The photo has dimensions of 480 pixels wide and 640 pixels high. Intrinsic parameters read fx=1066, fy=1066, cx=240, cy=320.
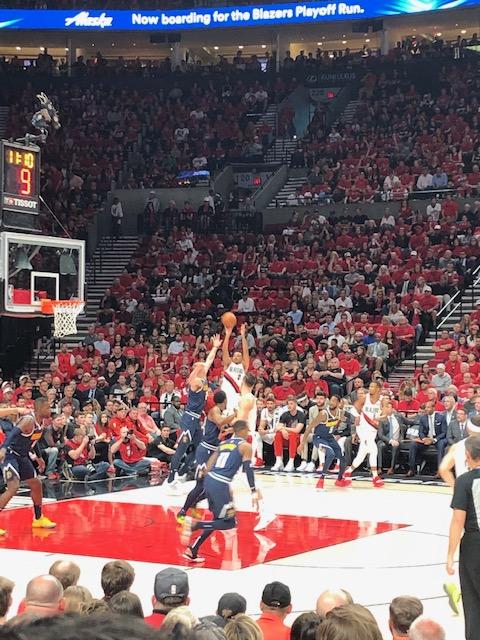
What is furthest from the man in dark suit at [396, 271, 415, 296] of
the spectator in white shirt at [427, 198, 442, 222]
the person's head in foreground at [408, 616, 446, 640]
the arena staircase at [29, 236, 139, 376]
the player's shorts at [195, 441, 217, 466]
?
the person's head in foreground at [408, 616, 446, 640]

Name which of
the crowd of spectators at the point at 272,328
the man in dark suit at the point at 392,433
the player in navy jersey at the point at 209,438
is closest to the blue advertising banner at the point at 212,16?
the crowd of spectators at the point at 272,328

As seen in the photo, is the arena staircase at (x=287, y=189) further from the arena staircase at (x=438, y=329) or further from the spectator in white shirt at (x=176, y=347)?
the spectator in white shirt at (x=176, y=347)

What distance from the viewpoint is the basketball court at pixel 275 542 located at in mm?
9266

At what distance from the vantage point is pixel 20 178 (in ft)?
46.1

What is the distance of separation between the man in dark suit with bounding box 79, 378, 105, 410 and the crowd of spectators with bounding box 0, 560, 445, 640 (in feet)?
49.7

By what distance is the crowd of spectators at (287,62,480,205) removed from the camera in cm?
2942

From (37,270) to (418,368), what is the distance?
910cm

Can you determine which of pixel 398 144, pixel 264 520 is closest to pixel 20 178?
pixel 264 520

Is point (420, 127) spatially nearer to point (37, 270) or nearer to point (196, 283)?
point (196, 283)

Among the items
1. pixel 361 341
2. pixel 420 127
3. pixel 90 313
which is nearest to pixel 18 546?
pixel 361 341

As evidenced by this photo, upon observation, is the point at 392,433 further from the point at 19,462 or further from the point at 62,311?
the point at 19,462

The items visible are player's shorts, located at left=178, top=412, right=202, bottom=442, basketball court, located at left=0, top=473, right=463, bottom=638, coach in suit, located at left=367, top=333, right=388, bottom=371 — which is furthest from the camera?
coach in suit, located at left=367, top=333, right=388, bottom=371

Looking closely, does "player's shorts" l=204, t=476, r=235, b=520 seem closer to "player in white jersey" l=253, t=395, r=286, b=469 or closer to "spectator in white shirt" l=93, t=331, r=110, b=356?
"player in white jersey" l=253, t=395, r=286, b=469

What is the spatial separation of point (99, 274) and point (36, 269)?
1410cm
